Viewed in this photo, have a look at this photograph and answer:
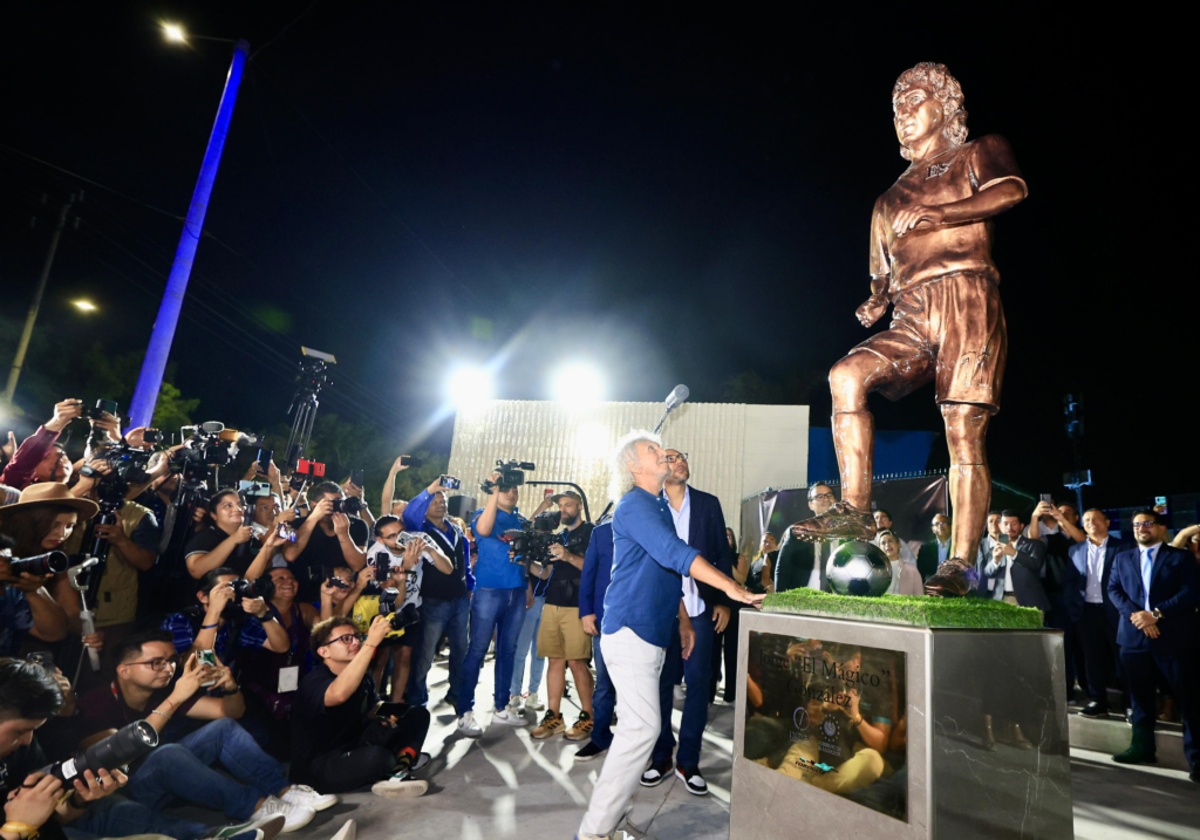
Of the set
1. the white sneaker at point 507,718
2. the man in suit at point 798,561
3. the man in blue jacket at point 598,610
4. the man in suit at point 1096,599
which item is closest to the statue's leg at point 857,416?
the man in suit at point 798,561

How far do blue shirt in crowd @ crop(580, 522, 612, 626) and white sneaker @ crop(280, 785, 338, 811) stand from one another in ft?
6.02

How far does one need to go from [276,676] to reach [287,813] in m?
0.90

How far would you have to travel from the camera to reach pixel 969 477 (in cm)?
252

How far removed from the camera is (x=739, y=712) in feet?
8.61

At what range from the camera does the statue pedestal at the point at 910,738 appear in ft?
6.39

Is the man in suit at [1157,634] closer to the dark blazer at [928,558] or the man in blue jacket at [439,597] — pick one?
the dark blazer at [928,558]

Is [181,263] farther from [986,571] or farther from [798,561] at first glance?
[986,571]

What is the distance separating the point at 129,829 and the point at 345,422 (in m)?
21.8

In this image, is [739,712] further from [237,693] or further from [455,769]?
[237,693]

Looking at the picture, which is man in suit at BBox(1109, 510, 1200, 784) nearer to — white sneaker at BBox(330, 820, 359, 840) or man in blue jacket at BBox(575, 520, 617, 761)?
man in blue jacket at BBox(575, 520, 617, 761)

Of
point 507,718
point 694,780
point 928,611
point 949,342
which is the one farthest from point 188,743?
point 949,342

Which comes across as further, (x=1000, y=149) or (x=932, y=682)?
(x=1000, y=149)

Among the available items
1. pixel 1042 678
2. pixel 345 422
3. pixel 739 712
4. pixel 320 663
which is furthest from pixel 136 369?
pixel 1042 678

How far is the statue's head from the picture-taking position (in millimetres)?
2816
